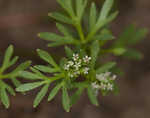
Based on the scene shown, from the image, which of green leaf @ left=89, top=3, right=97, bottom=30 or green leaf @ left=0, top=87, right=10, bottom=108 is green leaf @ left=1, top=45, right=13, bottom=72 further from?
green leaf @ left=89, top=3, right=97, bottom=30

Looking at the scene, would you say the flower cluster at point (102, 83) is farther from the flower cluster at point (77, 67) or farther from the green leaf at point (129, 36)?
the green leaf at point (129, 36)

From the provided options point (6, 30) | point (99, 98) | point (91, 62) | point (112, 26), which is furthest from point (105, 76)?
point (6, 30)

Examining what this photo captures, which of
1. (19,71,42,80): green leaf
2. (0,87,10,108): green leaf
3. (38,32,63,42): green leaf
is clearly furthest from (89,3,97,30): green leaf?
(0,87,10,108): green leaf

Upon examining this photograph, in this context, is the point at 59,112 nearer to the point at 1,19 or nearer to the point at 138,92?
the point at 138,92

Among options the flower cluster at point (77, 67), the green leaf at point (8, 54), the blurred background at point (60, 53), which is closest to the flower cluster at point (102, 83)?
the flower cluster at point (77, 67)

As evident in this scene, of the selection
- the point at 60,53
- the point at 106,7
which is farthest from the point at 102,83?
the point at 60,53

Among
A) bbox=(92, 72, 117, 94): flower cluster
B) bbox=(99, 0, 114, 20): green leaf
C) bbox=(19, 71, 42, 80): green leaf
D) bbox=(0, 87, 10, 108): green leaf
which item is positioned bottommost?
bbox=(92, 72, 117, 94): flower cluster
